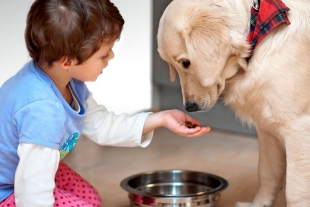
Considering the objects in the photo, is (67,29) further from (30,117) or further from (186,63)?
(186,63)

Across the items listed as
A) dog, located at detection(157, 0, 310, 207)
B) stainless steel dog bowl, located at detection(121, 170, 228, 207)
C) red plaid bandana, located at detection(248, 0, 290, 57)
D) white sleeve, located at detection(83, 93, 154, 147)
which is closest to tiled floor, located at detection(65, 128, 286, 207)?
stainless steel dog bowl, located at detection(121, 170, 228, 207)

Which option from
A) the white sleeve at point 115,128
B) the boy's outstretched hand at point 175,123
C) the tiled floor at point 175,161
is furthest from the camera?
the tiled floor at point 175,161

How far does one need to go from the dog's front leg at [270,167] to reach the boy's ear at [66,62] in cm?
75

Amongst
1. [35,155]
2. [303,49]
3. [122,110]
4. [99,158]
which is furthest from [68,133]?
[122,110]

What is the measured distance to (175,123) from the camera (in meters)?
1.97

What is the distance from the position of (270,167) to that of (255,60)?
0.50m

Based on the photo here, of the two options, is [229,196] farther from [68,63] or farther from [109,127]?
[68,63]

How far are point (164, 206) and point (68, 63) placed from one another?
655 millimetres

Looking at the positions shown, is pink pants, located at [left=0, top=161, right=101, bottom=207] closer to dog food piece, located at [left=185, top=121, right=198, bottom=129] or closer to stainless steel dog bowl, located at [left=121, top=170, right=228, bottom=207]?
stainless steel dog bowl, located at [left=121, top=170, right=228, bottom=207]

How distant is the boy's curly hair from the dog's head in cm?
20

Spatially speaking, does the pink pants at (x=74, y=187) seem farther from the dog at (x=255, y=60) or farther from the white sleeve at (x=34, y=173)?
the dog at (x=255, y=60)

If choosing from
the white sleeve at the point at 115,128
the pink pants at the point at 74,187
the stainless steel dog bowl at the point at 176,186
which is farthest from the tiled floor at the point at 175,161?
the white sleeve at the point at 115,128

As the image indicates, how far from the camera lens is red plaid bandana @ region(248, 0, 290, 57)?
1792 mm

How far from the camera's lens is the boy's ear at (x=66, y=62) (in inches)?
69.6
